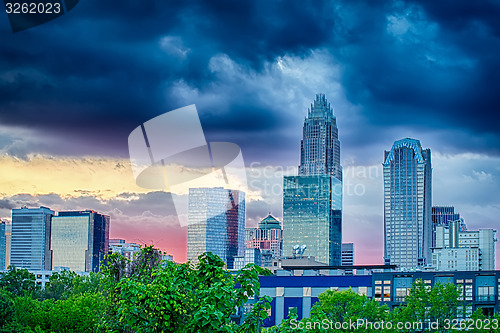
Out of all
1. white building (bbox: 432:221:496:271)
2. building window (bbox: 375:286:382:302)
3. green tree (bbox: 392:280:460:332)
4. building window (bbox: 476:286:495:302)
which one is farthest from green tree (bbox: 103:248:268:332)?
white building (bbox: 432:221:496:271)

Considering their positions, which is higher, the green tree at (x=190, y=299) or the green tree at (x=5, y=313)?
the green tree at (x=190, y=299)

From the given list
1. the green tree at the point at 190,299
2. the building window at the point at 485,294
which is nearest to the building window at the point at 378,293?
the building window at the point at 485,294

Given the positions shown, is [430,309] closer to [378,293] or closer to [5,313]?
[378,293]

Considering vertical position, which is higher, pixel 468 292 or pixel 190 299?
pixel 190 299

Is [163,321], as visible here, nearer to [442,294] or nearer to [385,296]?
[442,294]

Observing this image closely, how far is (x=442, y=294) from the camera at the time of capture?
55.0 metres

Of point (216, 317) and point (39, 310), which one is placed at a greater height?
point (216, 317)

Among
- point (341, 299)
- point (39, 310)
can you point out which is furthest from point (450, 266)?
point (39, 310)

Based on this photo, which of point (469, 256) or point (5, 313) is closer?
point (5, 313)

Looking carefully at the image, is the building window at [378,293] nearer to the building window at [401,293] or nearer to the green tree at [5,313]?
the building window at [401,293]

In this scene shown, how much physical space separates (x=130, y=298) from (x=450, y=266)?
166049mm

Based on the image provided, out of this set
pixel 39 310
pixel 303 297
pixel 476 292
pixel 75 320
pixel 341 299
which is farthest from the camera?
pixel 303 297

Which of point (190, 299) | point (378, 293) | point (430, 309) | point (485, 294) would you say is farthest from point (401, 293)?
point (190, 299)

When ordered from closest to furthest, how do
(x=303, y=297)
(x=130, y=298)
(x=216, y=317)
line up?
(x=216, y=317), (x=130, y=298), (x=303, y=297)
